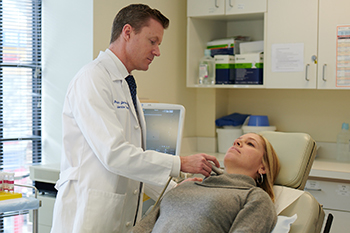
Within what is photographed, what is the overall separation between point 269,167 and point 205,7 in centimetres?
154

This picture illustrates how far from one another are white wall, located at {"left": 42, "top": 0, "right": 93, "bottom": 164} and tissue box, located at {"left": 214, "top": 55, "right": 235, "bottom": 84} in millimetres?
1019

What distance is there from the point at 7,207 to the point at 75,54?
3.45 ft

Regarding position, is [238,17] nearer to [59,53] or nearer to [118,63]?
[59,53]

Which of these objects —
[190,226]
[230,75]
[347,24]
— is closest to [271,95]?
[230,75]

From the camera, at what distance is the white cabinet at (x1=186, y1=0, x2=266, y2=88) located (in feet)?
9.37

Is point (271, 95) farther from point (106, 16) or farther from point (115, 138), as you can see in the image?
point (115, 138)

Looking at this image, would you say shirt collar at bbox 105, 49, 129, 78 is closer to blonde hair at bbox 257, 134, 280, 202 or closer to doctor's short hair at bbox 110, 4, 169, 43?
Result: doctor's short hair at bbox 110, 4, 169, 43

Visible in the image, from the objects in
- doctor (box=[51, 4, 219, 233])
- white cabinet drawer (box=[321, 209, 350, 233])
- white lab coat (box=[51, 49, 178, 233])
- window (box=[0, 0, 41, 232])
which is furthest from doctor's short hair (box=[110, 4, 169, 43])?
white cabinet drawer (box=[321, 209, 350, 233])

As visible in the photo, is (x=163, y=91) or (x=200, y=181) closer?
(x=200, y=181)

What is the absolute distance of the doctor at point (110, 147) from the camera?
4.67 ft

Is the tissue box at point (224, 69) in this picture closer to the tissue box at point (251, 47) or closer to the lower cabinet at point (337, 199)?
the tissue box at point (251, 47)

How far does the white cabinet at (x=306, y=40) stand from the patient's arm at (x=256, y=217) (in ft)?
4.47

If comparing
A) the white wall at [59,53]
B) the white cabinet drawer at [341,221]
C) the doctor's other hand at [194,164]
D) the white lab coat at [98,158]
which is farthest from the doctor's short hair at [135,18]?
the white cabinet drawer at [341,221]

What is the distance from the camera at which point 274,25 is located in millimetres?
2750
